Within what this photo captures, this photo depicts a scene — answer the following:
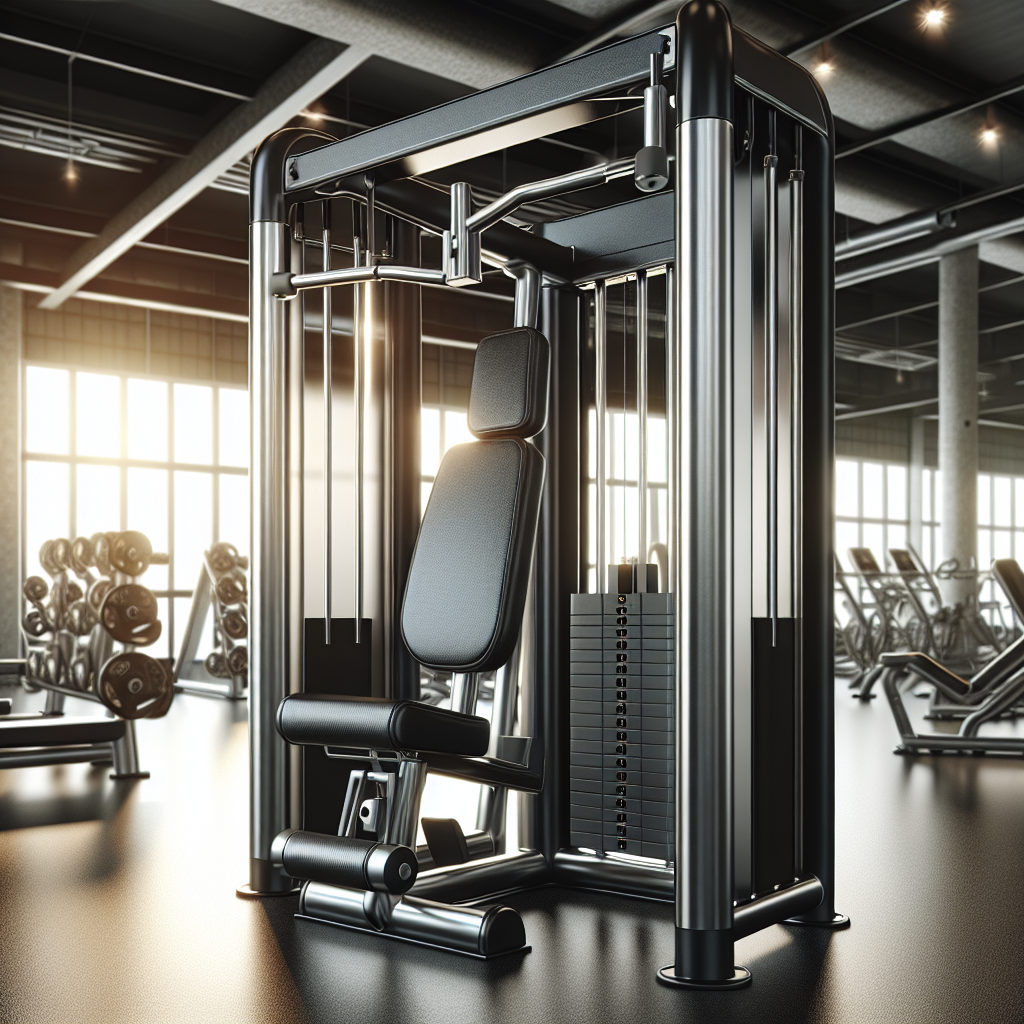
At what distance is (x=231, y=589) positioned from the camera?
25.6ft

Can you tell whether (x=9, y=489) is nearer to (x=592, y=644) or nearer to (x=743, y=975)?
(x=592, y=644)

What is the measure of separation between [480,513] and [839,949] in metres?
1.14

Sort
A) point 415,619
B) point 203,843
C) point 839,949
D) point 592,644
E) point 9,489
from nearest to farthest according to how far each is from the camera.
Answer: point 839,949
point 415,619
point 592,644
point 203,843
point 9,489

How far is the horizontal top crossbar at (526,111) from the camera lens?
7.00 feet

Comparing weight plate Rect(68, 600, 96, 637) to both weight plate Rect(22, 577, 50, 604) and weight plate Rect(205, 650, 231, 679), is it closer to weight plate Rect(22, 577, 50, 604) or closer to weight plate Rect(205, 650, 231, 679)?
weight plate Rect(22, 577, 50, 604)

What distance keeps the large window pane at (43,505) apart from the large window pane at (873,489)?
1140 cm

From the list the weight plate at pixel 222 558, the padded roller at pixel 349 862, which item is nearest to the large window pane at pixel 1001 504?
the weight plate at pixel 222 558

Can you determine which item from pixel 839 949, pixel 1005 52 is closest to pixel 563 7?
pixel 1005 52

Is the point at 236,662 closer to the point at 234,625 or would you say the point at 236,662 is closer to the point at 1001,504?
the point at 234,625

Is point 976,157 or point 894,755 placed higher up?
point 976,157

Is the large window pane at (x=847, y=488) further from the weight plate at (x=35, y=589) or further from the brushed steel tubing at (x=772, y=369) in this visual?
the brushed steel tubing at (x=772, y=369)

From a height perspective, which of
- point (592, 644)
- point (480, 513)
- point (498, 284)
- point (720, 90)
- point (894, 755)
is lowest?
point (894, 755)

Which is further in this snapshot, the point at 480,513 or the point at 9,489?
the point at 9,489

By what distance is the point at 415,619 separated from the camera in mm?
2406
